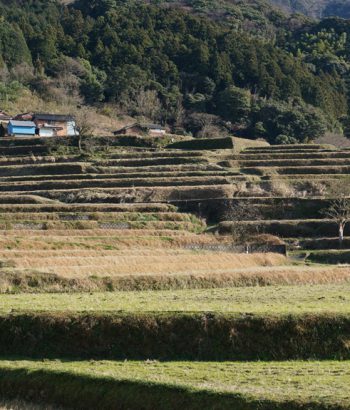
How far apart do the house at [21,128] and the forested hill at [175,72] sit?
13.6 meters

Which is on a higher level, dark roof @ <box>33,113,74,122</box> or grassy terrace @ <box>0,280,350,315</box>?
dark roof @ <box>33,113,74,122</box>

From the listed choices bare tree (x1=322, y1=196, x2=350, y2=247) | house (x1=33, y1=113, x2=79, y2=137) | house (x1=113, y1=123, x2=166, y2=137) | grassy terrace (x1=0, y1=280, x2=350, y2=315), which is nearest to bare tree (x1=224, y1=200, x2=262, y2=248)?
bare tree (x1=322, y1=196, x2=350, y2=247)

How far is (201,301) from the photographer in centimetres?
1814

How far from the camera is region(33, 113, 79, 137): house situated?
7062 cm

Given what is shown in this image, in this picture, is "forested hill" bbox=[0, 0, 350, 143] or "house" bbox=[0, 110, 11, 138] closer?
"house" bbox=[0, 110, 11, 138]

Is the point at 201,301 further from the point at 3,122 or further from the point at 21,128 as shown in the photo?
the point at 3,122

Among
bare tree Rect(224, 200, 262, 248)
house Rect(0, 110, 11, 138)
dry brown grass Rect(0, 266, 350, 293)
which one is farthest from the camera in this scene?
house Rect(0, 110, 11, 138)

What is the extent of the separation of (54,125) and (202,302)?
56126 millimetres

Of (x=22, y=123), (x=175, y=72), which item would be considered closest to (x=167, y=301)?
(x=22, y=123)

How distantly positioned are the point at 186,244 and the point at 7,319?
20.0m

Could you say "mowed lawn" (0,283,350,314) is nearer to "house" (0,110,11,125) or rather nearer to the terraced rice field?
the terraced rice field

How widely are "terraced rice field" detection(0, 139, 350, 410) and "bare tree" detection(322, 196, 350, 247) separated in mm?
641

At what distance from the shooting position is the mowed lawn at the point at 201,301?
16.0 metres

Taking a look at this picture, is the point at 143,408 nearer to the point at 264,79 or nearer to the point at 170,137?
the point at 170,137
